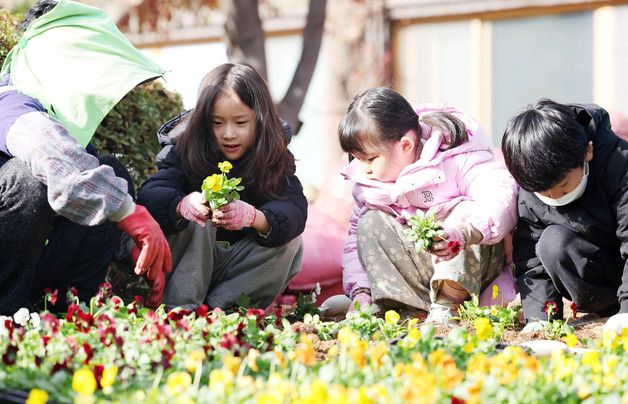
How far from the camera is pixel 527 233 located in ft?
12.7

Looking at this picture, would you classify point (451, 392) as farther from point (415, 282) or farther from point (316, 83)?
point (316, 83)

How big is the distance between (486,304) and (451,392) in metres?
1.83

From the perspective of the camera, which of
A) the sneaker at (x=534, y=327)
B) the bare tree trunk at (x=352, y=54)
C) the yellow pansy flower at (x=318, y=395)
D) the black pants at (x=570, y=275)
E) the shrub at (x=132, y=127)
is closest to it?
the yellow pansy flower at (x=318, y=395)

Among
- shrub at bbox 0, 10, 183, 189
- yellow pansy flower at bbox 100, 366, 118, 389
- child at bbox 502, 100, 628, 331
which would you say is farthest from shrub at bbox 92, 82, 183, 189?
yellow pansy flower at bbox 100, 366, 118, 389

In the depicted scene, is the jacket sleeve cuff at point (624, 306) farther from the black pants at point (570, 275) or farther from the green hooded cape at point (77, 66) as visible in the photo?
the green hooded cape at point (77, 66)

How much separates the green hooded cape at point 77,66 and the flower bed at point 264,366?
0.77 m

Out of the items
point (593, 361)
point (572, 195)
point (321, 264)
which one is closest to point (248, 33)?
point (321, 264)

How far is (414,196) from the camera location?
158 inches

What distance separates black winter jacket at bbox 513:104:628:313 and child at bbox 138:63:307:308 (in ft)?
3.12

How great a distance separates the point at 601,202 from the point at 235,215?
129 cm

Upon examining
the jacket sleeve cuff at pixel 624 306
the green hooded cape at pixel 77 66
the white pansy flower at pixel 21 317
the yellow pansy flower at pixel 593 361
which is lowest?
the jacket sleeve cuff at pixel 624 306

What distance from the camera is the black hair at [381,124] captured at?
4039 millimetres

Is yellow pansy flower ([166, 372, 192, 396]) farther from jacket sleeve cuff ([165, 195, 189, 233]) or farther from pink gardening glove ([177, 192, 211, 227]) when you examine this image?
jacket sleeve cuff ([165, 195, 189, 233])

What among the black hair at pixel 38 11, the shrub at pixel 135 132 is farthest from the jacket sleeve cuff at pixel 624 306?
the black hair at pixel 38 11
